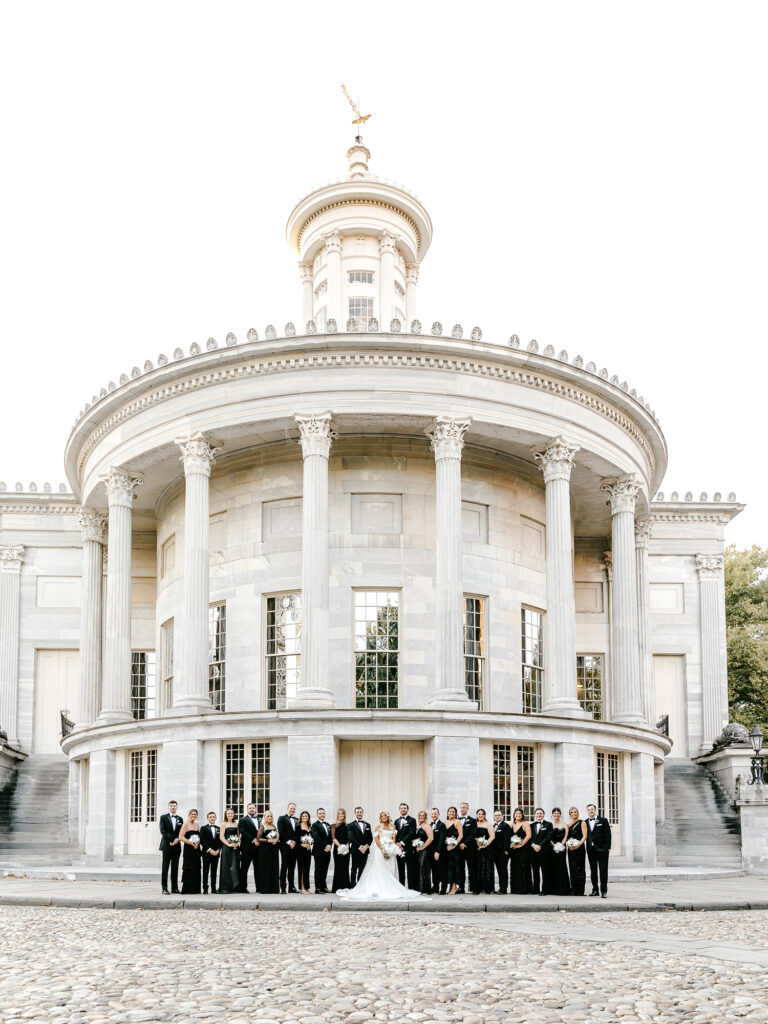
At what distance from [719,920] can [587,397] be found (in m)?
18.5

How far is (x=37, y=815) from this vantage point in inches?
1518

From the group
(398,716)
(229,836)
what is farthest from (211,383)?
(229,836)

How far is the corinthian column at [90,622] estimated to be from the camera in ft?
127

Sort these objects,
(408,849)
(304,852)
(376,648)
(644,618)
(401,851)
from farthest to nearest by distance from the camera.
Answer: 1. (644,618)
2. (376,648)
3. (304,852)
4. (408,849)
5. (401,851)

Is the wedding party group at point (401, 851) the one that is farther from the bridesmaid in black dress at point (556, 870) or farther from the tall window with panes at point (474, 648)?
the tall window with panes at point (474, 648)

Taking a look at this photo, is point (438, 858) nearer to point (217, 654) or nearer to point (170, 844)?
point (170, 844)

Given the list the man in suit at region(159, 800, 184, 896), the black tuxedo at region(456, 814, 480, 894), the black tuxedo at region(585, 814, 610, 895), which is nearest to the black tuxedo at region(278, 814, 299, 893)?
the man in suit at region(159, 800, 184, 896)

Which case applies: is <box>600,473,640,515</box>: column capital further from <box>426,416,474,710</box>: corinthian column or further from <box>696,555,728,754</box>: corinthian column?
<box>696,555,728,754</box>: corinthian column

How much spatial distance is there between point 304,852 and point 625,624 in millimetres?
13277

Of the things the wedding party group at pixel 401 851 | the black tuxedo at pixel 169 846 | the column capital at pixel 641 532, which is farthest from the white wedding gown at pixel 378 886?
the column capital at pixel 641 532

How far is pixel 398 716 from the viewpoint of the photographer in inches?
1168

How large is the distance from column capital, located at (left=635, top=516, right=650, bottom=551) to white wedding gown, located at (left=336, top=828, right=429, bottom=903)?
63.9 feet

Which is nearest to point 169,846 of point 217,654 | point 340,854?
point 340,854

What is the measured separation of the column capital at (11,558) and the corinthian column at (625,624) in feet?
72.1
